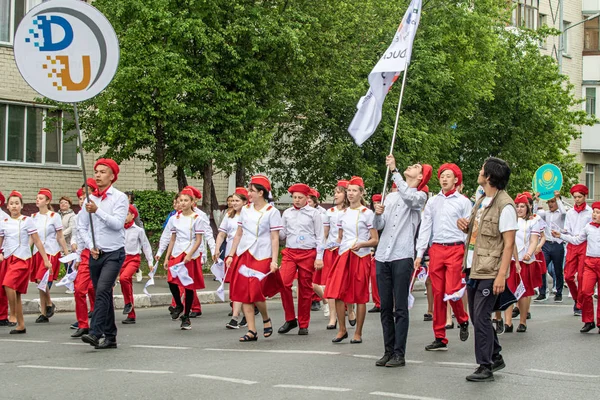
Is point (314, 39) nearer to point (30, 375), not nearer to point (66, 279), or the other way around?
point (66, 279)

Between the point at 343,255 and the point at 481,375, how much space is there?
11.3 ft

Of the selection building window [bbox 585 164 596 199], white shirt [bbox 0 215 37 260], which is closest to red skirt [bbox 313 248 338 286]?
white shirt [bbox 0 215 37 260]

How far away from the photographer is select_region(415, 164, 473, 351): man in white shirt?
11102 millimetres

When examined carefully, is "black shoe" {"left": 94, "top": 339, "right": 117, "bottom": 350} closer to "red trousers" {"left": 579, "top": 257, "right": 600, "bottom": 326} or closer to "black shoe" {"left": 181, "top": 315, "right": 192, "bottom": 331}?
"black shoe" {"left": 181, "top": 315, "right": 192, "bottom": 331}

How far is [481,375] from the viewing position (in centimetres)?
872

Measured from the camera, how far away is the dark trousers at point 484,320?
8.77 metres

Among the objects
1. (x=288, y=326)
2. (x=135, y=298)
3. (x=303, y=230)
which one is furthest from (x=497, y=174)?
(x=135, y=298)

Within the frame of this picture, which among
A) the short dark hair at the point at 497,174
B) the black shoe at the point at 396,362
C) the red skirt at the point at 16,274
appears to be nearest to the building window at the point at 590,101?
the red skirt at the point at 16,274

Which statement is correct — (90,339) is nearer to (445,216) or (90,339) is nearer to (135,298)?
(445,216)

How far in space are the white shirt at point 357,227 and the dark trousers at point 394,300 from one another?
1938 mm

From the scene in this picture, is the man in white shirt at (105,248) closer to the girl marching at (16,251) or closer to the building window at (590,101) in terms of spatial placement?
the girl marching at (16,251)

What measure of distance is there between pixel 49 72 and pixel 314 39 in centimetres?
1695

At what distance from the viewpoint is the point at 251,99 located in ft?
86.1

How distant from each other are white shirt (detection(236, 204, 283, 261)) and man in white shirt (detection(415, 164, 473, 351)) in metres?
1.83
